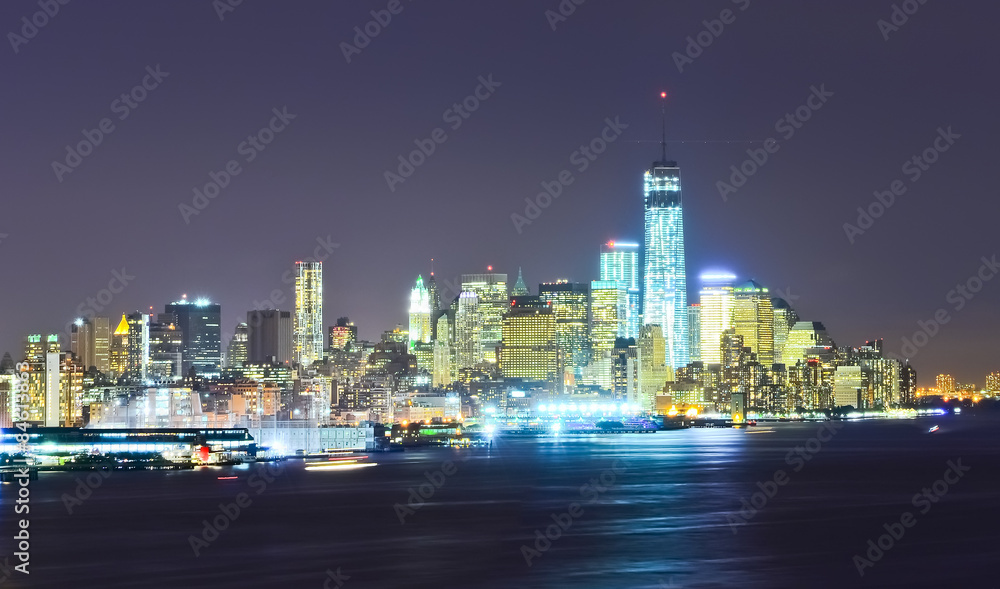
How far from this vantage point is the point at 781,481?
11812cm

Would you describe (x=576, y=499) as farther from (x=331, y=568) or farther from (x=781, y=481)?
(x=331, y=568)

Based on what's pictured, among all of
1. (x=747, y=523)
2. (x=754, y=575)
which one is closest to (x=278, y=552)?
(x=754, y=575)

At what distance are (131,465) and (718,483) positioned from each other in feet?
200

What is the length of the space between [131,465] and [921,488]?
7611cm

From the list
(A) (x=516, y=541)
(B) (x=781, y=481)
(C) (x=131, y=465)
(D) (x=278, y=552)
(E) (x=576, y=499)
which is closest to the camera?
(D) (x=278, y=552)

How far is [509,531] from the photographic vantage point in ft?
255

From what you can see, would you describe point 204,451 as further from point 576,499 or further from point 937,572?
point 937,572

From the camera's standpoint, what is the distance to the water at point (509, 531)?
60.0 metres

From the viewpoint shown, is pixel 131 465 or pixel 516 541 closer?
pixel 516 541

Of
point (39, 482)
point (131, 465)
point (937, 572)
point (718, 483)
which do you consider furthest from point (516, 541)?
point (131, 465)

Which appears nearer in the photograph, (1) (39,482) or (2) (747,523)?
(2) (747,523)

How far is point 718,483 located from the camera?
373 ft

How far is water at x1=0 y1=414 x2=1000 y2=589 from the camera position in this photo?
60.0 meters

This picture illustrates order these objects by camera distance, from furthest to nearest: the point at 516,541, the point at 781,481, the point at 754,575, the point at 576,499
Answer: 1. the point at 781,481
2. the point at 576,499
3. the point at 516,541
4. the point at 754,575
